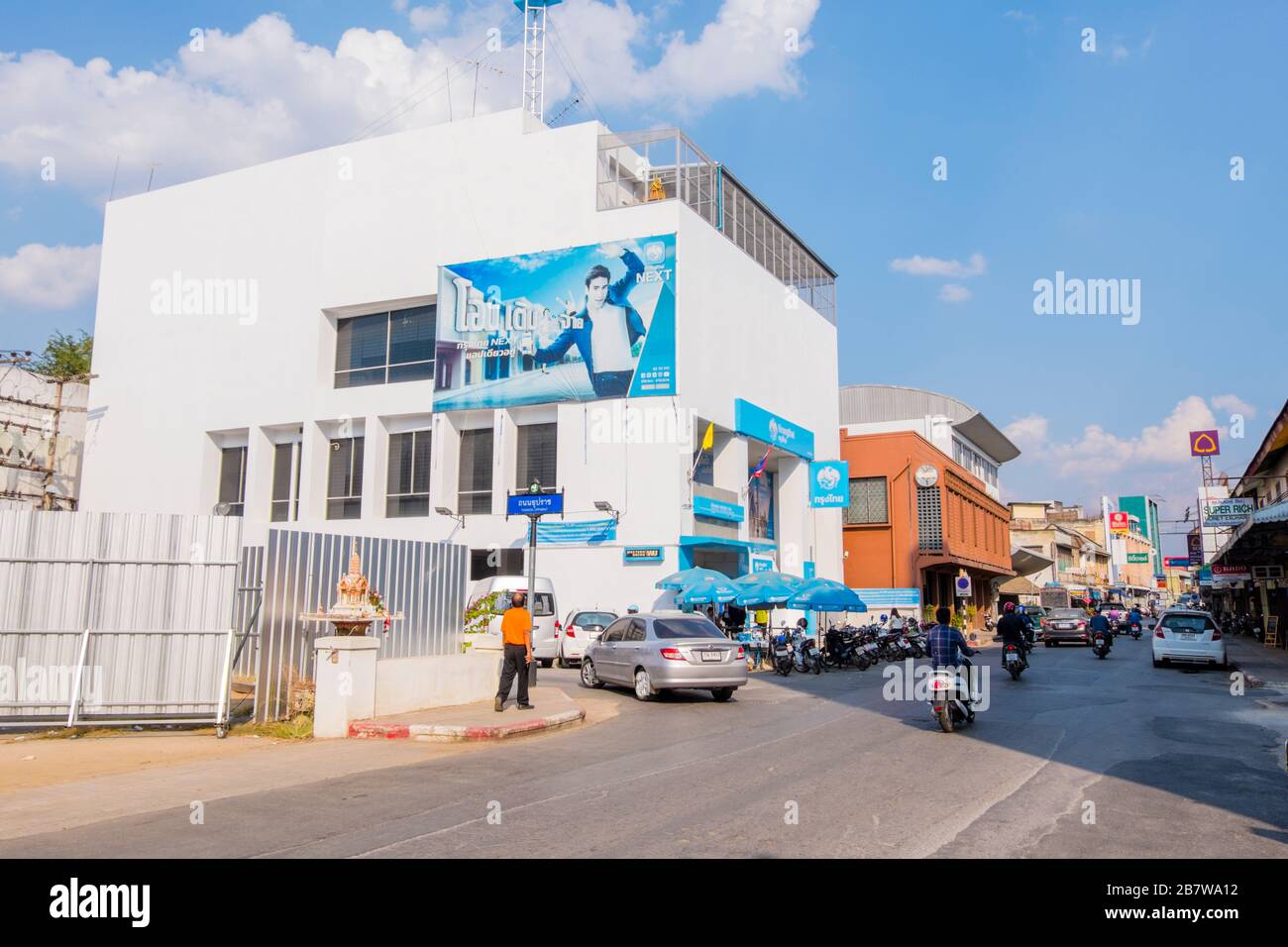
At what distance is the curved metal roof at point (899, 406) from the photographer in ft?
210

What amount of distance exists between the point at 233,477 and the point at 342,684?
3090 cm

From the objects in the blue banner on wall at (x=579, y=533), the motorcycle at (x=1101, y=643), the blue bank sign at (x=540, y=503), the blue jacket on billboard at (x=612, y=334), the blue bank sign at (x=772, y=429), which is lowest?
the motorcycle at (x=1101, y=643)

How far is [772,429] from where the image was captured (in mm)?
38406

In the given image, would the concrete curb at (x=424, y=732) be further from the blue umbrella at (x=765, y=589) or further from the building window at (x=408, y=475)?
the building window at (x=408, y=475)

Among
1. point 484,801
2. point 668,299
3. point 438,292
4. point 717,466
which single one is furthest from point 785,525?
point 484,801

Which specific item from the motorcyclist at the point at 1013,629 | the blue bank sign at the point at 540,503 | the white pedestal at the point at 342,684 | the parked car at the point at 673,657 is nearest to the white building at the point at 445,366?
the blue bank sign at the point at 540,503

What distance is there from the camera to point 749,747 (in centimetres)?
1173

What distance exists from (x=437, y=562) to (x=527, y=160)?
70.9ft

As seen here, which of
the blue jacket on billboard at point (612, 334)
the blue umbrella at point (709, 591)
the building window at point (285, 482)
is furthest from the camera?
the building window at point (285, 482)

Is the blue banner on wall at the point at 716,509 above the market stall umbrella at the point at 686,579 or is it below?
above

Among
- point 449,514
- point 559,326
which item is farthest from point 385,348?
point 559,326

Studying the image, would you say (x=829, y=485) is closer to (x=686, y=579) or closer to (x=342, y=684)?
(x=686, y=579)

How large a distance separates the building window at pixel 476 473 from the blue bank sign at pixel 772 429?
932 cm

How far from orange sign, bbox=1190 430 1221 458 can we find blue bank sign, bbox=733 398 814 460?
99.8 ft
